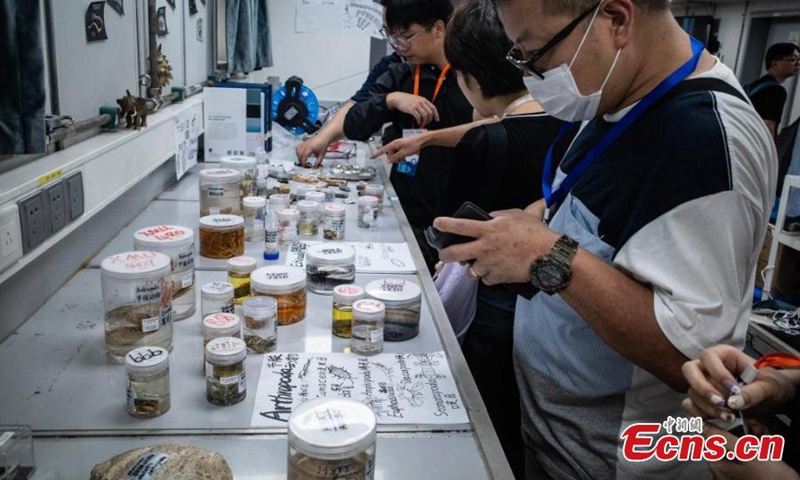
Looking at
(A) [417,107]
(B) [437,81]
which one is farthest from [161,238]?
(B) [437,81]

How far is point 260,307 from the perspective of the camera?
3.67ft

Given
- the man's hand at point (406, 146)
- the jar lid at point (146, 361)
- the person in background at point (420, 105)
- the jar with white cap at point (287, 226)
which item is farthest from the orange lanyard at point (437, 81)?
the jar lid at point (146, 361)

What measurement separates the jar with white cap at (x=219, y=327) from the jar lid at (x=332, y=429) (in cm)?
31

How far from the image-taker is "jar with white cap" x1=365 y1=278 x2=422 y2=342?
1.20 metres

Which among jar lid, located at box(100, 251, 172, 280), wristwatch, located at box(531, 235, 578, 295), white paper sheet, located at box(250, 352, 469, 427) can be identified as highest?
wristwatch, located at box(531, 235, 578, 295)

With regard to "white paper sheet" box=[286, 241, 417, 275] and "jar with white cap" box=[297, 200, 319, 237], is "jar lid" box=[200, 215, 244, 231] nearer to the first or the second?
"white paper sheet" box=[286, 241, 417, 275]

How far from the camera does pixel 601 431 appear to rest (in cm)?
105

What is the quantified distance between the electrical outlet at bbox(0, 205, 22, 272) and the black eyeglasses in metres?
0.94

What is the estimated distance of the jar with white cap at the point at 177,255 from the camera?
3.91ft

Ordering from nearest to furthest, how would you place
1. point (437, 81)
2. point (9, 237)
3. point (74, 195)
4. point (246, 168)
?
point (9, 237) → point (74, 195) → point (246, 168) → point (437, 81)

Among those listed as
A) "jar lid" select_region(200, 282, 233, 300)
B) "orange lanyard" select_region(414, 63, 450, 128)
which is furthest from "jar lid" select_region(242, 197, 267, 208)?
"orange lanyard" select_region(414, 63, 450, 128)

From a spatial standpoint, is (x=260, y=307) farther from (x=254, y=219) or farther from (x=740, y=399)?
(x=740, y=399)

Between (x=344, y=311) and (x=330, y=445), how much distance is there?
500 mm

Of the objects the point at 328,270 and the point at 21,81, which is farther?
the point at 328,270
